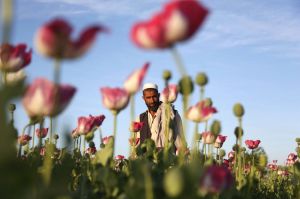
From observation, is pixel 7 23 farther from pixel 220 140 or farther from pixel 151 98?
pixel 151 98

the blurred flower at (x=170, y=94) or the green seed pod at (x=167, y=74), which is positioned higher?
the green seed pod at (x=167, y=74)

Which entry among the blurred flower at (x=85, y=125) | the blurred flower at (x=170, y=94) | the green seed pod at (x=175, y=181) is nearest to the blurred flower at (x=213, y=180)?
the green seed pod at (x=175, y=181)

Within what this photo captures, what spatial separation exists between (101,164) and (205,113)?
73 cm

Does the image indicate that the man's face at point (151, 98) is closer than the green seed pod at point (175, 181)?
No

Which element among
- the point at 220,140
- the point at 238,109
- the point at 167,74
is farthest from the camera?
the point at 220,140

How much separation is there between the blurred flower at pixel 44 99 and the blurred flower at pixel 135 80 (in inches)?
15.7

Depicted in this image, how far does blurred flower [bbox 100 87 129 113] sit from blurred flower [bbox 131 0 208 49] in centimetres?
74

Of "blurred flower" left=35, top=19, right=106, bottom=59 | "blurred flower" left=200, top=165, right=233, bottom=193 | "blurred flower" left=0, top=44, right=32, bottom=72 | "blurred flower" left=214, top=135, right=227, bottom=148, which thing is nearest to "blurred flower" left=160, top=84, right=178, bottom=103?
"blurred flower" left=0, top=44, right=32, bottom=72

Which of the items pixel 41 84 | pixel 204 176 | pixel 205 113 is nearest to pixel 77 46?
pixel 41 84

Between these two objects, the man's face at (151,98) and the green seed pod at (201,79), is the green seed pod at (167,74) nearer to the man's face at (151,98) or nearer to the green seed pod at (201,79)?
the green seed pod at (201,79)

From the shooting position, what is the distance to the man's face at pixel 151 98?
6.43 metres

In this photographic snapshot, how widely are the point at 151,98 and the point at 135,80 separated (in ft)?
13.9

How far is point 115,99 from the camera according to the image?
244cm

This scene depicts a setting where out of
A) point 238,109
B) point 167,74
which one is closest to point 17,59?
point 167,74
